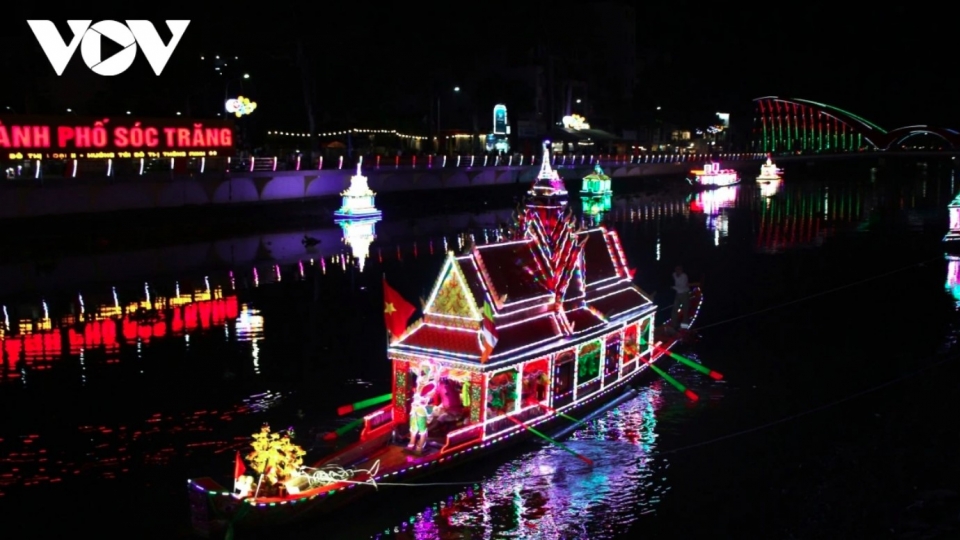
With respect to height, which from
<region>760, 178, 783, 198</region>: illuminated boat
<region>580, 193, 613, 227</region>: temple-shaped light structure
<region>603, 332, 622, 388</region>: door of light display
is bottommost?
<region>603, 332, 622, 388</region>: door of light display

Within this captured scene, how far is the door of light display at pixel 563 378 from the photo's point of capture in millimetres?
15068

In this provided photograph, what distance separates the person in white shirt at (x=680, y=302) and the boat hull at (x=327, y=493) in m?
6.45

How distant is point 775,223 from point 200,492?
145 ft

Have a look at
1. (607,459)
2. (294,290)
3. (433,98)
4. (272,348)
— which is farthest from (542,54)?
(607,459)

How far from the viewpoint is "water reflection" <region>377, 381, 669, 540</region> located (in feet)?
40.5

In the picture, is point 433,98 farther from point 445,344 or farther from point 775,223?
point 445,344

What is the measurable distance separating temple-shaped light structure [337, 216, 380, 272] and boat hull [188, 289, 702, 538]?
66.0ft

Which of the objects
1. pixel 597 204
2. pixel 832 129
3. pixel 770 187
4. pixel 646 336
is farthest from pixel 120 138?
pixel 832 129

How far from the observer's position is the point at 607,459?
1457cm

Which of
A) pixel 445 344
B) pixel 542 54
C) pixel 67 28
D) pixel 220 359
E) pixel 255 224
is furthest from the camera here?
pixel 542 54

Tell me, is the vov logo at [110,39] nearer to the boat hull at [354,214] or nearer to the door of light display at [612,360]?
the boat hull at [354,214]

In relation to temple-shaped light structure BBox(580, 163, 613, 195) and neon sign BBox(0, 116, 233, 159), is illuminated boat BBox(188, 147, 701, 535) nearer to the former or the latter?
neon sign BBox(0, 116, 233, 159)

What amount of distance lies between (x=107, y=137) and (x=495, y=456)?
3260cm

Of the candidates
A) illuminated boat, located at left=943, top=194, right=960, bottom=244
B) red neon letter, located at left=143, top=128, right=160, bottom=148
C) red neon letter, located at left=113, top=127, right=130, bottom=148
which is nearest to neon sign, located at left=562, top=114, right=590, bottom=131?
illuminated boat, located at left=943, top=194, right=960, bottom=244
